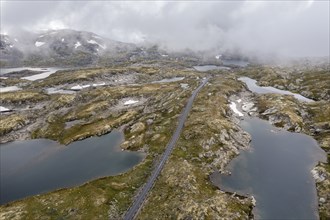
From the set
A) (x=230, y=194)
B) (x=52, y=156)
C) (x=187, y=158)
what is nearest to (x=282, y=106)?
(x=187, y=158)

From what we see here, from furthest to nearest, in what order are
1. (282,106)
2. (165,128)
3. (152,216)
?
(282,106)
(165,128)
(152,216)

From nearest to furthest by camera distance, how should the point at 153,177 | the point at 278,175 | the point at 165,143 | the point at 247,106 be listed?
1. the point at 153,177
2. the point at 278,175
3. the point at 165,143
4. the point at 247,106

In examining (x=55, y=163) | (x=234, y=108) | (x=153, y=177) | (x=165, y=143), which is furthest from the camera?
(x=234, y=108)

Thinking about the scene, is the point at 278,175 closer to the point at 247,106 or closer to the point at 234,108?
the point at 234,108

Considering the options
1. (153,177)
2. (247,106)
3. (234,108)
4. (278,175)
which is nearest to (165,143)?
(153,177)

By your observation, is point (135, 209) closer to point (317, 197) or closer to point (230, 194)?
point (230, 194)

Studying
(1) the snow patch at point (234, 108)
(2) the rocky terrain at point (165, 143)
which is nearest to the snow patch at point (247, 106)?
(2) the rocky terrain at point (165, 143)

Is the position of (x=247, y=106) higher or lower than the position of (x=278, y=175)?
higher
